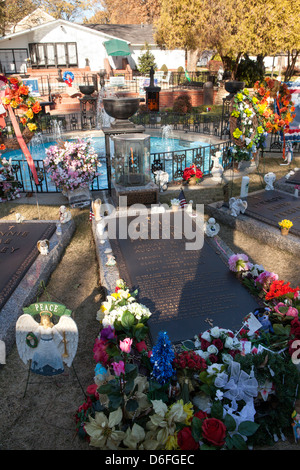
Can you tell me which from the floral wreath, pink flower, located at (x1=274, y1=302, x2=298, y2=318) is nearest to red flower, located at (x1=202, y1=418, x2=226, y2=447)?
pink flower, located at (x1=274, y1=302, x2=298, y2=318)

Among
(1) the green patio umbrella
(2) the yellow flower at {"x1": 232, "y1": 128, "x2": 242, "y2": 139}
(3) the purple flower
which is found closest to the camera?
(3) the purple flower

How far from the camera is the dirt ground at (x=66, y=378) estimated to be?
3895 millimetres

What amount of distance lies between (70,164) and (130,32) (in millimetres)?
37883

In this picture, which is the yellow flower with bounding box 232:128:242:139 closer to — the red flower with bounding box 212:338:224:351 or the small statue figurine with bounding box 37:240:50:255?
the small statue figurine with bounding box 37:240:50:255

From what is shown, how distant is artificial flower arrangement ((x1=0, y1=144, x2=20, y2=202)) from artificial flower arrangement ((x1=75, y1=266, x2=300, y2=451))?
685 centimetres

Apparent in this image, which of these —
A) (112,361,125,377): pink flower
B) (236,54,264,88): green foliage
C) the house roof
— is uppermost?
the house roof

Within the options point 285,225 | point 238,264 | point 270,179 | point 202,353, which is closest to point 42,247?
point 238,264

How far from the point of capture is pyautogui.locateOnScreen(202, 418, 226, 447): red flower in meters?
3.23

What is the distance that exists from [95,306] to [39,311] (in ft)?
6.58

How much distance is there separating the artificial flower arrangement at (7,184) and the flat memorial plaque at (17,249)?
8.99 feet

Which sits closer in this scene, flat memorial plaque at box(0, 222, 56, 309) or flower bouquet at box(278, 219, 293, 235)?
flat memorial plaque at box(0, 222, 56, 309)

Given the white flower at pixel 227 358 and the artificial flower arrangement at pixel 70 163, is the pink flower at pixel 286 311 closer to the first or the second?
the white flower at pixel 227 358

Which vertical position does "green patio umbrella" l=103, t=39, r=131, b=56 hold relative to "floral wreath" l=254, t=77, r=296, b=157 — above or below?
above

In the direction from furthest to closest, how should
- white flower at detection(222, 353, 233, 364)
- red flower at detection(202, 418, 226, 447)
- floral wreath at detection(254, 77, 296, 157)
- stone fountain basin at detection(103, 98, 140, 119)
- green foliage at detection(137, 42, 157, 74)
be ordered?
green foliage at detection(137, 42, 157, 74), floral wreath at detection(254, 77, 296, 157), stone fountain basin at detection(103, 98, 140, 119), white flower at detection(222, 353, 233, 364), red flower at detection(202, 418, 226, 447)
